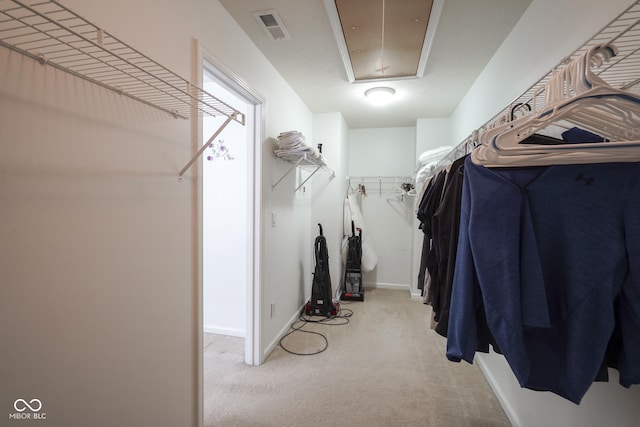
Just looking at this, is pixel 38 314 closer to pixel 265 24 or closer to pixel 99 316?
pixel 99 316

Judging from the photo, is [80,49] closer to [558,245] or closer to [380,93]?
[558,245]

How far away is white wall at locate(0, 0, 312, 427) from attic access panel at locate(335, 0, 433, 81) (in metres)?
0.84

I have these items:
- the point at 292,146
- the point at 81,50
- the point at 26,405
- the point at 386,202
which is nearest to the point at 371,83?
the point at 292,146

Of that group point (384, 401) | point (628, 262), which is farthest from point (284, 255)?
point (628, 262)

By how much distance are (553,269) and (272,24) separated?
1971 mm

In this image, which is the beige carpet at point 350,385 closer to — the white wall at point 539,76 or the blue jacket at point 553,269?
the white wall at point 539,76

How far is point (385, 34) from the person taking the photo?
1.78 meters

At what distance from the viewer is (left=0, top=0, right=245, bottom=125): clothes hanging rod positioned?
0.65 m

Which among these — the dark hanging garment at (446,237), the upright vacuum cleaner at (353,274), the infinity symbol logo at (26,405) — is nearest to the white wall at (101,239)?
the infinity symbol logo at (26,405)

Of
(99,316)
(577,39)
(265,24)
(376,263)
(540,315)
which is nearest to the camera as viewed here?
(540,315)

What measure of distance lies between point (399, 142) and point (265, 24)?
9.24 ft

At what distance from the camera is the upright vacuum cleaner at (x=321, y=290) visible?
3072 millimetres

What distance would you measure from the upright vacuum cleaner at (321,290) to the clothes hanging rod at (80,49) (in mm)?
2168

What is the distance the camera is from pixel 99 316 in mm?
938
